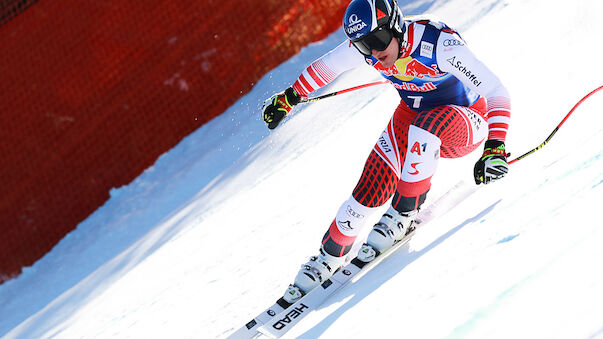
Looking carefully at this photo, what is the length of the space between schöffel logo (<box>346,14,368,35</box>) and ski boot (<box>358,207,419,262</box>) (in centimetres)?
78

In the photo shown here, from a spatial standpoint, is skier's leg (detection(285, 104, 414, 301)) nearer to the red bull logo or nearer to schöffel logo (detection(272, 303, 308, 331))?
schöffel logo (detection(272, 303, 308, 331))

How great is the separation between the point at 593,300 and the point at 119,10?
5.59 metres

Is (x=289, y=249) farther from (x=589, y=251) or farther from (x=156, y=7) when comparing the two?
(x=156, y=7)

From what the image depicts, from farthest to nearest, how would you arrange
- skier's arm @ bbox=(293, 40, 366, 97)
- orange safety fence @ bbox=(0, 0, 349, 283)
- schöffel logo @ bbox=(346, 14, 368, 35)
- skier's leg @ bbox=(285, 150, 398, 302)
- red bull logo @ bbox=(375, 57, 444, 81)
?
orange safety fence @ bbox=(0, 0, 349, 283) < skier's arm @ bbox=(293, 40, 366, 97) < skier's leg @ bbox=(285, 150, 398, 302) < red bull logo @ bbox=(375, 57, 444, 81) < schöffel logo @ bbox=(346, 14, 368, 35)

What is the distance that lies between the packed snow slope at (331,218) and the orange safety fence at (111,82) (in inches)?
8.7

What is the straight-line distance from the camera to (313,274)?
9.05ft

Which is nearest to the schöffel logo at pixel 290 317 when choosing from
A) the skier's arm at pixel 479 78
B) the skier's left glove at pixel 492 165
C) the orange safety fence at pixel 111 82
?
the skier's left glove at pixel 492 165

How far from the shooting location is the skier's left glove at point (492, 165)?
2291 mm

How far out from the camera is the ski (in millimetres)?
2611

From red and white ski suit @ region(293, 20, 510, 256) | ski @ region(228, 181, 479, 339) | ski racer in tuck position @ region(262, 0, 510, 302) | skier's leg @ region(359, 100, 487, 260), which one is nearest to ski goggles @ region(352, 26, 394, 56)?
ski racer in tuck position @ region(262, 0, 510, 302)

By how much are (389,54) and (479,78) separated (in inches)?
14.2

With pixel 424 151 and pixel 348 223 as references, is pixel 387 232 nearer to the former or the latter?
pixel 348 223

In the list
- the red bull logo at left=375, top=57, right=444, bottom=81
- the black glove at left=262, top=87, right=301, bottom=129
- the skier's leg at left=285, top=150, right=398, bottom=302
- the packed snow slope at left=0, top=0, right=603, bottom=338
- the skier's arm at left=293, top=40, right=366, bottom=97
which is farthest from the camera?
the black glove at left=262, top=87, right=301, bottom=129

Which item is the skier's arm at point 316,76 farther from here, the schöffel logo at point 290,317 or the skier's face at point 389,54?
the schöffel logo at point 290,317
